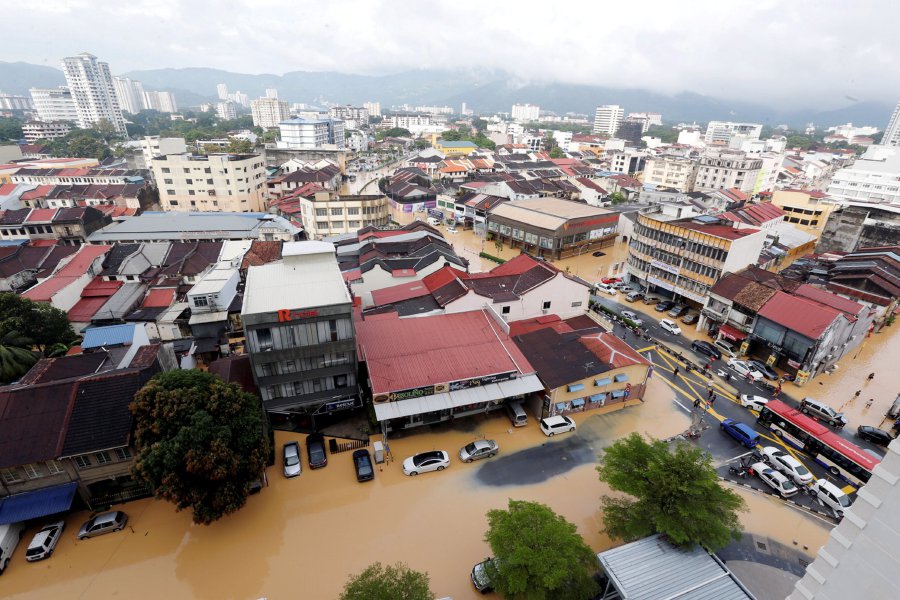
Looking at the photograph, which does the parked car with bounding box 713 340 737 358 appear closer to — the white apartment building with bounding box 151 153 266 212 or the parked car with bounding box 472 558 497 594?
the parked car with bounding box 472 558 497 594

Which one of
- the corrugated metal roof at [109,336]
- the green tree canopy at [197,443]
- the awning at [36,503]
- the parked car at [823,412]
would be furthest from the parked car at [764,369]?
the corrugated metal roof at [109,336]

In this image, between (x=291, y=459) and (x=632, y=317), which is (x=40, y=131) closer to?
(x=291, y=459)

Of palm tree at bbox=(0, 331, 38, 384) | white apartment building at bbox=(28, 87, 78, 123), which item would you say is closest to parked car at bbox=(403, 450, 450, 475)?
palm tree at bbox=(0, 331, 38, 384)

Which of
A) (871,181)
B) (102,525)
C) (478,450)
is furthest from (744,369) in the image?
(871,181)

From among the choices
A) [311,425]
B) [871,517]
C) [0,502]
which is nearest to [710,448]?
[871,517]

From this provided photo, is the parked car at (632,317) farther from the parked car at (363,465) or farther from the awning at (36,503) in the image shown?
the awning at (36,503)

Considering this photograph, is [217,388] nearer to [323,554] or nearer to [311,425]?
[311,425]
